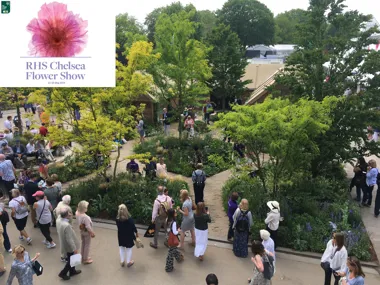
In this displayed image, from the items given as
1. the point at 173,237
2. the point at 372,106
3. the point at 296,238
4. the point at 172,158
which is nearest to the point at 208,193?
the point at 172,158

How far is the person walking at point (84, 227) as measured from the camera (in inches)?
292

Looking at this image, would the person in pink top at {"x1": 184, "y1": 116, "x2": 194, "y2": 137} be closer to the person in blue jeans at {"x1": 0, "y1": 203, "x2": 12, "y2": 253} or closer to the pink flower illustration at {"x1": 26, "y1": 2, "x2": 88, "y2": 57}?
the person in blue jeans at {"x1": 0, "y1": 203, "x2": 12, "y2": 253}

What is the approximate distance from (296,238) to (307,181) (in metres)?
2.90

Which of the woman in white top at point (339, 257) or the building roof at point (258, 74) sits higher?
the building roof at point (258, 74)

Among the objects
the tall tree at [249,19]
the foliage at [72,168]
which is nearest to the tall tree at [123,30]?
the tall tree at [249,19]

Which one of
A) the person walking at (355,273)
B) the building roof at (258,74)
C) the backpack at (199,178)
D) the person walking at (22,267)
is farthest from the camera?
the building roof at (258,74)

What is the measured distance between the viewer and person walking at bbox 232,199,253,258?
791 centimetres

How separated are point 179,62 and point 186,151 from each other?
3768 mm

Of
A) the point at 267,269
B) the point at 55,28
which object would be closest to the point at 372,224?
the point at 267,269

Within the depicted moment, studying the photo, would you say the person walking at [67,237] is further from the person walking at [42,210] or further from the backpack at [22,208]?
the backpack at [22,208]

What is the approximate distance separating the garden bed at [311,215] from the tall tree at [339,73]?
1.26 metres

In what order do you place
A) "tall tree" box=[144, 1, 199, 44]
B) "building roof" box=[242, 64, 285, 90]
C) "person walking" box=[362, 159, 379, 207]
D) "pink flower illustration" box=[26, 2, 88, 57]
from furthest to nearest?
"tall tree" box=[144, 1, 199, 44] < "building roof" box=[242, 64, 285, 90] < "person walking" box=[362, 159, 379, 207] < "pink flower illustration" box=[26, 2, 88, 57]

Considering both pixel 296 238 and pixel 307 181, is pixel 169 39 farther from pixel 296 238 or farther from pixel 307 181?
pixel 296 238

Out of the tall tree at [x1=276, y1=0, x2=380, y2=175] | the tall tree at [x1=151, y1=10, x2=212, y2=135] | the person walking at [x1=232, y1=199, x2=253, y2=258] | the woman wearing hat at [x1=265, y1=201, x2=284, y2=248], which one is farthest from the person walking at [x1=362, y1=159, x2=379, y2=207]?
the tall tree at [x1=151, y1=10, x2=212, y2=135]
